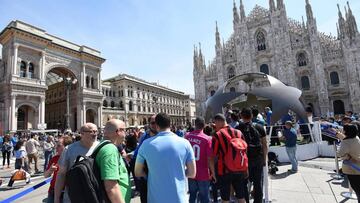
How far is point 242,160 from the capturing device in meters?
3.47

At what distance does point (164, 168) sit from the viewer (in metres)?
2.37

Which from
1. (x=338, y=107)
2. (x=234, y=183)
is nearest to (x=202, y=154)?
(x=234, y=183)

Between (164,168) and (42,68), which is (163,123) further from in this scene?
(42,68)

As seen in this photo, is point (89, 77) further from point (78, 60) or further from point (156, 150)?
point (156, 150)

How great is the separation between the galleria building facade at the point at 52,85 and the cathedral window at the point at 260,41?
27.3 metres

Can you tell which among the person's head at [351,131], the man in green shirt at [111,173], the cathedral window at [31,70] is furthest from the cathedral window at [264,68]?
the man in green shirt at [111,173]

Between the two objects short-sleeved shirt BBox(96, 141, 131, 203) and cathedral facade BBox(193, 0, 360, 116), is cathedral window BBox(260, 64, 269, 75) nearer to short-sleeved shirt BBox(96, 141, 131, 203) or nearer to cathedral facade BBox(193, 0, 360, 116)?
cathedral facade BBox(193, 0, 360, 116)

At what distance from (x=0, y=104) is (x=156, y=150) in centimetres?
3053

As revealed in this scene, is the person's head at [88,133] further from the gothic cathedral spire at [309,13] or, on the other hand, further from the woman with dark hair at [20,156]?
the gothic cathedral spire at [309,13]

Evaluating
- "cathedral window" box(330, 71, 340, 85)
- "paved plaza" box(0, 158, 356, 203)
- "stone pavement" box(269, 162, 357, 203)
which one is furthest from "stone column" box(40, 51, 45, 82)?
"cathedral window" box(330, 71, 340, 85)

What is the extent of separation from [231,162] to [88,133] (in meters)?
2.19

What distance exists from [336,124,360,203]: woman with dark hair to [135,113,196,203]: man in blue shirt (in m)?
3.22

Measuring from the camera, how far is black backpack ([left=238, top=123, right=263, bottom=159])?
391 cm

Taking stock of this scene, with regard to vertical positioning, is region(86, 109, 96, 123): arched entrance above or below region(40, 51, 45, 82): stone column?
below
